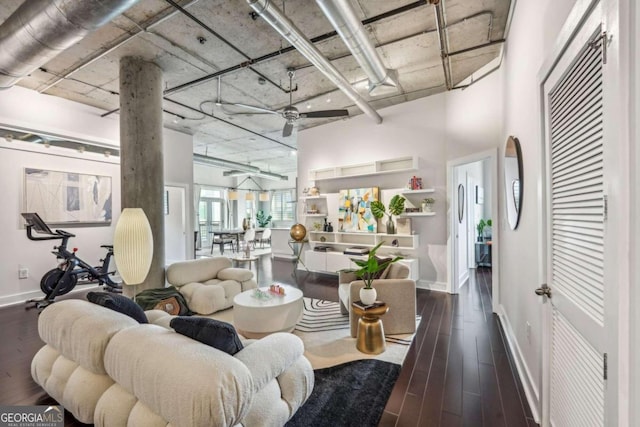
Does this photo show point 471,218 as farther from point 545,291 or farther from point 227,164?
point 227,164

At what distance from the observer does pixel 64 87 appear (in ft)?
15.4

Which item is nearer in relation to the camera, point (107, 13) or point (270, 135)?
point (107, 13)

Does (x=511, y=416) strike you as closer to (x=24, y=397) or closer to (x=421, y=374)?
(x=421, y=374)

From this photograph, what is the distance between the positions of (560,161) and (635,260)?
35.0 inches

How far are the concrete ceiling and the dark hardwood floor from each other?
3.47 metres

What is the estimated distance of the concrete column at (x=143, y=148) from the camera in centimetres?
384

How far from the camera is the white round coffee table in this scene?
2.99 meters

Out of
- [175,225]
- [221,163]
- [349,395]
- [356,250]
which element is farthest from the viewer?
[221,163]

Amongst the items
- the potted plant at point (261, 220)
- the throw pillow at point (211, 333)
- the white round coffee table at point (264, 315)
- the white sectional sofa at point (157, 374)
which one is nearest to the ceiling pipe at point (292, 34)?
the throw pillow at point (211, 333)

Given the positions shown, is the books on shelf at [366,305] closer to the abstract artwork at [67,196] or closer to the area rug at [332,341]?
the area rug at [332,341]

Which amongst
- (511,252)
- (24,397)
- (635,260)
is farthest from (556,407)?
(24,397)

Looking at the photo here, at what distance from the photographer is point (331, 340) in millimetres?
3162

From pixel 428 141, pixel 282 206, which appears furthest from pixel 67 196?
pixel 282 206

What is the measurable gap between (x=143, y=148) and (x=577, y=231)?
4463 mm
